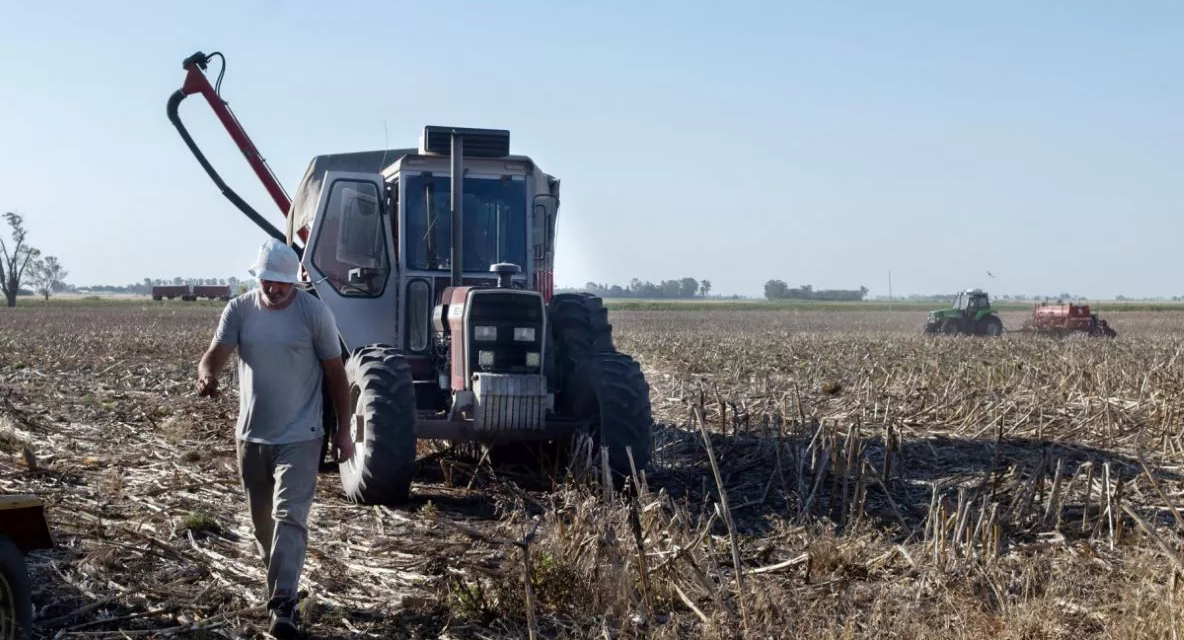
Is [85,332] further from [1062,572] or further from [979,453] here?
[1062,572]

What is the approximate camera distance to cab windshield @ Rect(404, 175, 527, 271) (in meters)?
9.69

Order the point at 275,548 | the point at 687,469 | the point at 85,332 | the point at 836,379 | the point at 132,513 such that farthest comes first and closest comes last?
the point at 85,332 → the point at 836,379 → the point at 687,469 → the point at 132,513 → the point at 275,548

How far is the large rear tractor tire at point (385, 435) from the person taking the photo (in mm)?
8078

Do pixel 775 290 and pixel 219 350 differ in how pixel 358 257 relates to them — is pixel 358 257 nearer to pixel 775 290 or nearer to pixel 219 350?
pixel 219 350

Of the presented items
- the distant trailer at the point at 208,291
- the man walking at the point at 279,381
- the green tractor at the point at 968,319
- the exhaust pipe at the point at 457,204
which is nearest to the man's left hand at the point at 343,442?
the man walking at the point at 279,381

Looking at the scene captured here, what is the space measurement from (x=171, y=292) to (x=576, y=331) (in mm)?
75067

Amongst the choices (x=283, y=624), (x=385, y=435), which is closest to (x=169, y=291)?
(x=385, y=435)

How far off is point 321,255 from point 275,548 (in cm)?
485

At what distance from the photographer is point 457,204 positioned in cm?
916

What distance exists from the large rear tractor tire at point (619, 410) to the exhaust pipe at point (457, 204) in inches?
54.6

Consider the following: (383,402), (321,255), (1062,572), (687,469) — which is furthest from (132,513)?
(1062,572)

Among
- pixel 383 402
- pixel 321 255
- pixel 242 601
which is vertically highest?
pixel 321 255

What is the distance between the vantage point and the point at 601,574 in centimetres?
574

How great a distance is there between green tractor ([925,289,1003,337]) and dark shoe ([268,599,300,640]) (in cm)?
3420
